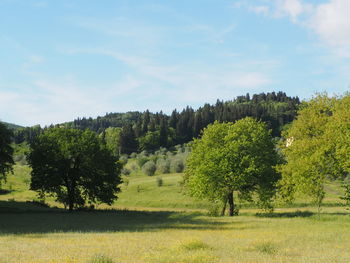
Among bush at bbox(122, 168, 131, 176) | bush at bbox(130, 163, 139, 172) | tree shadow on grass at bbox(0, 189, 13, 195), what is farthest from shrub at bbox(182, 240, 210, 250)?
bush at bbox(130, 163, 139, 172)

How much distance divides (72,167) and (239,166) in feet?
95.9

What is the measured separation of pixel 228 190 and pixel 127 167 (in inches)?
4657

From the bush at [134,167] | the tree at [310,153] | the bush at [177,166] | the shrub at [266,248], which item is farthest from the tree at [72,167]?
the bush at [134,167]

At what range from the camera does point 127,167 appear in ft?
533

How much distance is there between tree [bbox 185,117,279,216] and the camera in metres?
46.0

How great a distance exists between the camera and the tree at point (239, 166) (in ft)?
151

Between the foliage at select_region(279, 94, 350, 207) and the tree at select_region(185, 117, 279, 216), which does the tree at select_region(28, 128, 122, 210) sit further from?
the foliage at select_region(279, 94, 350, 207)

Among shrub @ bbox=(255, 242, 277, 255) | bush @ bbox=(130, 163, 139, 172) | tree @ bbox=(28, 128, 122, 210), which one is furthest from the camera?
bush @ bbox=(130, 163, 139, 172)

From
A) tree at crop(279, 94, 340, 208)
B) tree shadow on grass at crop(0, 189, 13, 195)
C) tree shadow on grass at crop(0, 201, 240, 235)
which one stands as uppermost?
tree at crop(279, 94, 340, 208)

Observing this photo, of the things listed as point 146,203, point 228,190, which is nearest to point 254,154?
point 228,190

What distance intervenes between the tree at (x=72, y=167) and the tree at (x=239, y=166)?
1854 centimetres

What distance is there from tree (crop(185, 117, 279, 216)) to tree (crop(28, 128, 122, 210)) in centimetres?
1854

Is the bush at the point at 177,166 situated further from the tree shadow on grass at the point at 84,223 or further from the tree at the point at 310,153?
the tree at the point at 310,153

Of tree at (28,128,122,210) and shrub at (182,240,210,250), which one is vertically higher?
tree at (28,128,122,210)
